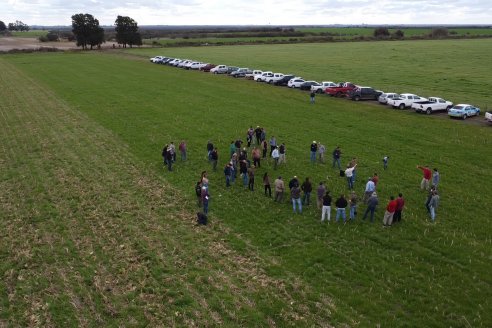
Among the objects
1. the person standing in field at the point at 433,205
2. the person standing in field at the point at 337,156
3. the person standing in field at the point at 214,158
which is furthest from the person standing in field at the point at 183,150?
the person standing in field at the point at 433,205

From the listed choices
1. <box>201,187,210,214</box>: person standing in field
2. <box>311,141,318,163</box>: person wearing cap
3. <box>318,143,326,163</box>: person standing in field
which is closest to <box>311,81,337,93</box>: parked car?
<box>318,143,326,163</box>: person standing in field

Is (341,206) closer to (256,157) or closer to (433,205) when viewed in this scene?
(433,205)

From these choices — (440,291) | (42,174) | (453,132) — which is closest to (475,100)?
(453,132)

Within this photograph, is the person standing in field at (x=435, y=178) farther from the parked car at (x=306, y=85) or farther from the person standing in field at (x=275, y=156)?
the parked car at (x=306, y=85)

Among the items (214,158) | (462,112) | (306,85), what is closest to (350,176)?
(214,158)

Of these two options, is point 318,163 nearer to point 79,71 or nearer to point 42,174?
point 42,174
